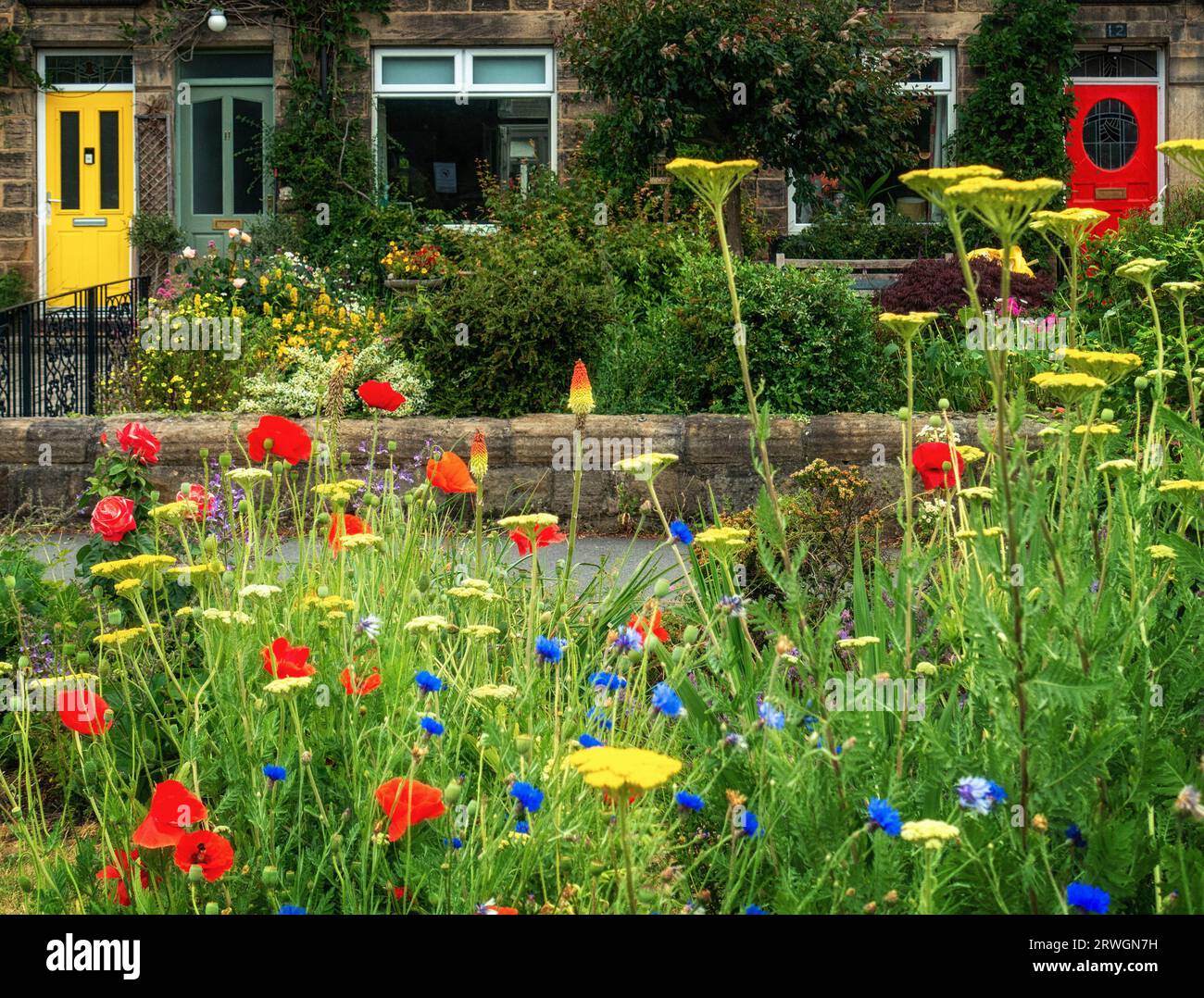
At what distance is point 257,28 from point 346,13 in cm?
101

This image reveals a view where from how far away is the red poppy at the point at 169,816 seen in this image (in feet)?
6.95

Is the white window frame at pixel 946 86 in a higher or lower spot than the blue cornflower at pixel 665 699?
higher

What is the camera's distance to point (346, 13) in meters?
14.5

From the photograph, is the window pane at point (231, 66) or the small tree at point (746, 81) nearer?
the small tree at point (746, 81)

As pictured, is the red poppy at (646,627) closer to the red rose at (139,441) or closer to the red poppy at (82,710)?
the red poppy at (82,710)

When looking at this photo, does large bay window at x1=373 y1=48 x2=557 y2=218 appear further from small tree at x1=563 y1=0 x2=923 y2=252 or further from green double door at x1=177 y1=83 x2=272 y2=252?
small tree at x1=563 y1=0 x2=923 y2=252

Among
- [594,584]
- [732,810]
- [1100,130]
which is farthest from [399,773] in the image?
[1100,130]

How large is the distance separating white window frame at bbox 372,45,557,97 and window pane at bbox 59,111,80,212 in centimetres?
321

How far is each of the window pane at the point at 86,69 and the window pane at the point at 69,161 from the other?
37 centimetres

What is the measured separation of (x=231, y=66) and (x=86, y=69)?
150 centimetres

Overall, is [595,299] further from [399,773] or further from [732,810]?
[732,810]

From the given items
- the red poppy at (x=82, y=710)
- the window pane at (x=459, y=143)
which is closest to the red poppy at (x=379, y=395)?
the red poppy at (x=82, y=710)

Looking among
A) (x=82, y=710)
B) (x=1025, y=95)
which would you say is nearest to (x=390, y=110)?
(x=1025, y=95)

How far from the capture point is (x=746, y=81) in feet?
37.5
